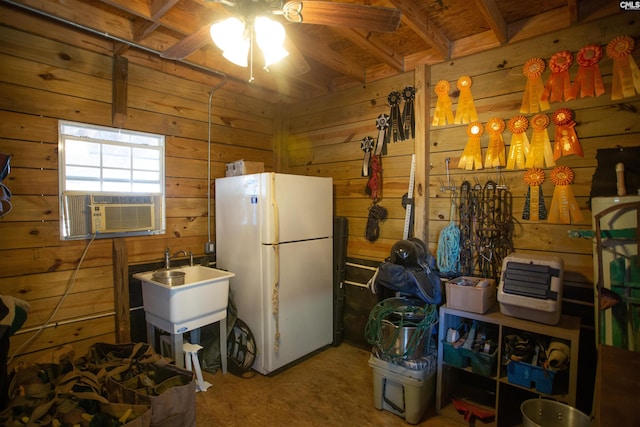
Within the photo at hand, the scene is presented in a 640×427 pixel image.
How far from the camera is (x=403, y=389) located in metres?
2.15

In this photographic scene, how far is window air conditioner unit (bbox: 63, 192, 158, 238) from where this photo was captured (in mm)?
2350

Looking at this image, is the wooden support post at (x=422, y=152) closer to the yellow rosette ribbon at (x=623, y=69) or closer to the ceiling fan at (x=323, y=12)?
the yellow rosette ribbon at (x=623, y=69)

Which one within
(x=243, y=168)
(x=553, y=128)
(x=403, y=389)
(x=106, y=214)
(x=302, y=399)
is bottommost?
(x=302, y=399)

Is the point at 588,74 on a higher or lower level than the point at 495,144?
higher

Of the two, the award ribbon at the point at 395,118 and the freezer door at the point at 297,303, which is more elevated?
the award ribbon at the point at 395,118

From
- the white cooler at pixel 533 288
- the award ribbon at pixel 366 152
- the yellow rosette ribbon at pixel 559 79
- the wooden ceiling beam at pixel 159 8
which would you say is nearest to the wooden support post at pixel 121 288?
the wooden ceiling beam at pixel 159 8

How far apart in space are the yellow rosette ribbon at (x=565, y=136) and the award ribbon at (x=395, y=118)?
1100 mm

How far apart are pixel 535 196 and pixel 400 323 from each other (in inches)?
48.4

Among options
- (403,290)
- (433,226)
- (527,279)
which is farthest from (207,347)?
(527,279)

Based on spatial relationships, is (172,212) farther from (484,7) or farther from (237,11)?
(484,7)

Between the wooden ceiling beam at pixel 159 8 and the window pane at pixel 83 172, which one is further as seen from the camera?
the window pane at pixel 83 172

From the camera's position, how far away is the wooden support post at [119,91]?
2531 mm

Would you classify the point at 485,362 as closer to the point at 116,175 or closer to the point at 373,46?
the point at 373,46

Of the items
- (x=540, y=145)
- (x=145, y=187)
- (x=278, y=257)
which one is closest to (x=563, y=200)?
(x=540, y=145)
